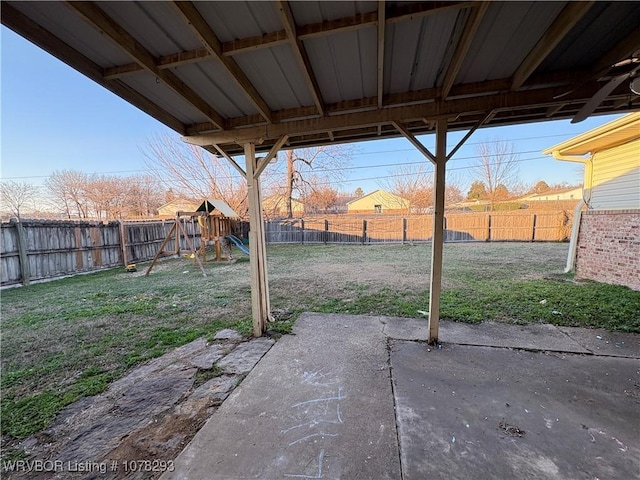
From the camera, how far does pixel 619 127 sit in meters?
4.17

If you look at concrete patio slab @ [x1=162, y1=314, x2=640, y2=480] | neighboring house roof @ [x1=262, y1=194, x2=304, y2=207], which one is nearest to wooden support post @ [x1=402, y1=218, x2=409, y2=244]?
neighboring house roof @ [x1=262, y1=194, x2=304, y2=207]

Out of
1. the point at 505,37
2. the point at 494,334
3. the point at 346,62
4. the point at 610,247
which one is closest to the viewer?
the point at 505,37

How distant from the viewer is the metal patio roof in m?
1.40

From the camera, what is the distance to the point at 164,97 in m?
2.26

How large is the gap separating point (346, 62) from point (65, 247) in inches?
319

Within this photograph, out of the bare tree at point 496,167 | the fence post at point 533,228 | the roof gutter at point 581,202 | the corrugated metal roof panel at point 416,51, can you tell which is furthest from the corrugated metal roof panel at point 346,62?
the bare tree at point 496,167

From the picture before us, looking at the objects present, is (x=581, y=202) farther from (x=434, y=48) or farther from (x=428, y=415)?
(x=428, y=415)

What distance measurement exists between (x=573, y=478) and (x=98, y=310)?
5.35 m

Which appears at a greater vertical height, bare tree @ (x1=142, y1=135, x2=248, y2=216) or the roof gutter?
bare tree @ (x1=142, y1=135, x2=248, y2=216)

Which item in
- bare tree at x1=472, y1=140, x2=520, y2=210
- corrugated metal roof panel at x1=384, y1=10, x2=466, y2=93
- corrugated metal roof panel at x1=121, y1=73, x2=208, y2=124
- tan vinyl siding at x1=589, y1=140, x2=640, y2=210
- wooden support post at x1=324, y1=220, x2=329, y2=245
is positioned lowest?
wooden support post at x1=324, y1=220, x2=329, y2=245

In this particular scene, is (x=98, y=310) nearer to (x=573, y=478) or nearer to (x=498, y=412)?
(x=498, y=412)

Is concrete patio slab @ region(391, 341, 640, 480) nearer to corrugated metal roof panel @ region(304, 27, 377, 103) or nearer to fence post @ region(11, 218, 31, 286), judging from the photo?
corrugated metal roof panel @ region(304, 27, 377, 103)

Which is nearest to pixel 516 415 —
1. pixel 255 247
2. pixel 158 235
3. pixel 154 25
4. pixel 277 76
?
pixel 255 247

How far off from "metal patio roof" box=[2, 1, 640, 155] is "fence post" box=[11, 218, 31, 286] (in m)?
5.70
